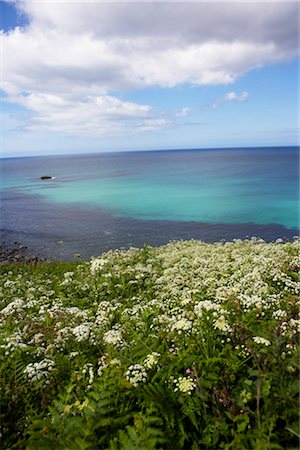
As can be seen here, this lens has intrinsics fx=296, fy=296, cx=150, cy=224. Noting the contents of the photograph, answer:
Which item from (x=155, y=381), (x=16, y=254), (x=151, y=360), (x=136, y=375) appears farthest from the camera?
(x=16, y=254)

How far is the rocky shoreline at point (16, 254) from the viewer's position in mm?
24628

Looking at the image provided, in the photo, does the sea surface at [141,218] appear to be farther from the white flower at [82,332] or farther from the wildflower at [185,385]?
the wildflower at [185,385]

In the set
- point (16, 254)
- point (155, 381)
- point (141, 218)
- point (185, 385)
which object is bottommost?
point (16, 254)

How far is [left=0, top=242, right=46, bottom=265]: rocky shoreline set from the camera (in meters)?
24.6

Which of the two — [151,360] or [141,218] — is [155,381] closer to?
[151,360]

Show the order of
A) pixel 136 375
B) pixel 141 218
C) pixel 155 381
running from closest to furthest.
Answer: pixel 136 375
pixel 155 381
pixel 141 218

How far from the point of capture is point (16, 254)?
26.5 meters

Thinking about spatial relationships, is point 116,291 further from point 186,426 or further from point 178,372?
point 186,426

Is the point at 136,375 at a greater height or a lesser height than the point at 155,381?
greater

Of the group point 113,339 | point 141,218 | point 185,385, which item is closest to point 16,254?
point 141,218

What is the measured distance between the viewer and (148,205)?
46219 millimetres

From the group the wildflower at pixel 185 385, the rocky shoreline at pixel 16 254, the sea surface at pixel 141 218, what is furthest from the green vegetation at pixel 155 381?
the sea surface at pixel 141 218

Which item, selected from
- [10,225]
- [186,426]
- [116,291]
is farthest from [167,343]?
[10,225]

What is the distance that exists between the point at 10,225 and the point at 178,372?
1477 inches
